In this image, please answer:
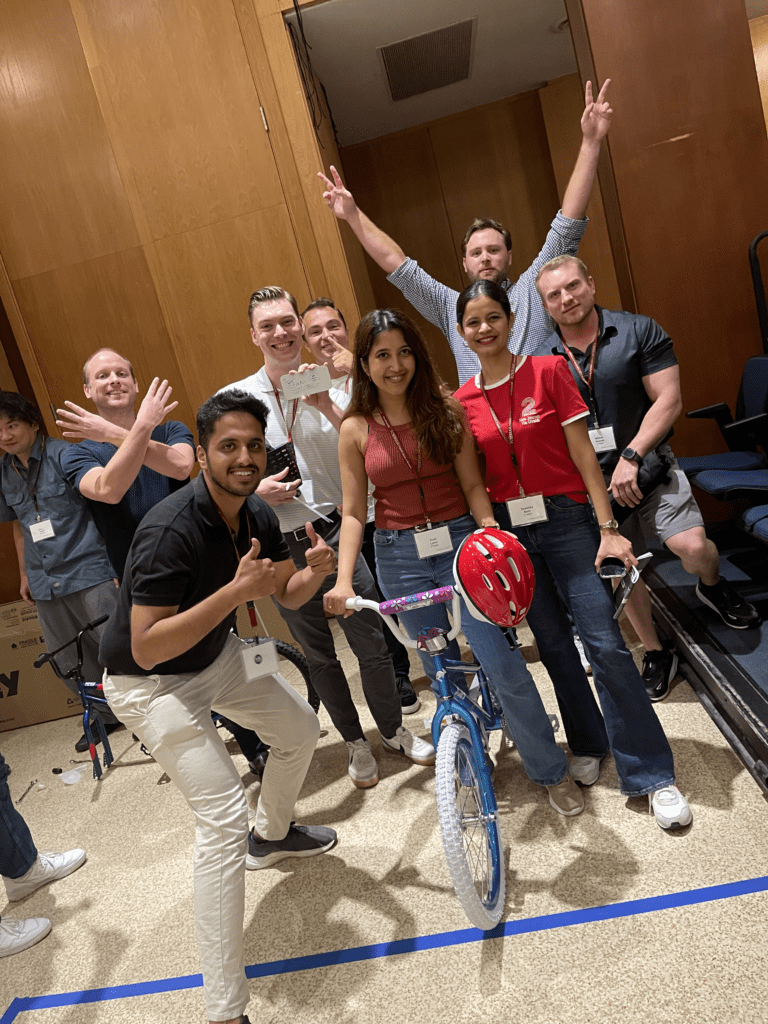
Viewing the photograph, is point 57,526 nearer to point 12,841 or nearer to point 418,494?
point 12,841

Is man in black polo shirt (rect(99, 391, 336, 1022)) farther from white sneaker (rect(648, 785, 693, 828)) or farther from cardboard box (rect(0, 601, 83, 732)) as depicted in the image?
cardboard box (rect(0, 601, 83, 732))

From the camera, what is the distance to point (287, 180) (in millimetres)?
4223

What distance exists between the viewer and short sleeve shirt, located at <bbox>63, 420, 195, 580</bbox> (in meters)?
2.70

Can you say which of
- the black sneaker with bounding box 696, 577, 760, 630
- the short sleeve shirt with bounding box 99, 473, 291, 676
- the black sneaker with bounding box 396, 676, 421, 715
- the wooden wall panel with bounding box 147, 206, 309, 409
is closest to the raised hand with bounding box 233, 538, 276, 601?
the short sleeve shirt with bounding box 99, 473, 291, 676

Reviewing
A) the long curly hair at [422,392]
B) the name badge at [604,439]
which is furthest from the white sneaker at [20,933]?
the name badge at [604,439]

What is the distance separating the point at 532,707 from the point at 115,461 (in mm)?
1613

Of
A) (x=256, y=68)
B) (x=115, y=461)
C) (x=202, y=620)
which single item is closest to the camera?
(x=202, y=620)

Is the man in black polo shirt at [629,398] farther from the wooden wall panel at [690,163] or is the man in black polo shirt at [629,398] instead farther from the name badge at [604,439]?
the wooden wall panel at [690,163]

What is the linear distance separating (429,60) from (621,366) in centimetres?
377

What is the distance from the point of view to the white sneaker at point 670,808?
2006 millimetres

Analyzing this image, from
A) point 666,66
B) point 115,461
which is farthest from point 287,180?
point 115,461

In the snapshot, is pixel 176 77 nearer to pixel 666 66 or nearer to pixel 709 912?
pixel 666 66

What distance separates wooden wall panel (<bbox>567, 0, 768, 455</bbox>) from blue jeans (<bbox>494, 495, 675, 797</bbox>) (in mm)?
2304

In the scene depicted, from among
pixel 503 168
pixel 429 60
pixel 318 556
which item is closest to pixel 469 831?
pixel 318 556
